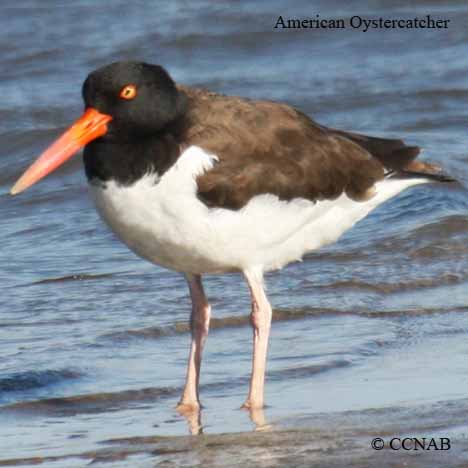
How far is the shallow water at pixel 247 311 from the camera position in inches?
230

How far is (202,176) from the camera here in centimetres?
607

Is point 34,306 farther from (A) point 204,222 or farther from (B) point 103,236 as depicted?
(A) point 204,222

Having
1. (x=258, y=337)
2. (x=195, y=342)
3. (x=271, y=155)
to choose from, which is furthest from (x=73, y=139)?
(x=258, y=337)

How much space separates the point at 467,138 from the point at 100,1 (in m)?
6.80

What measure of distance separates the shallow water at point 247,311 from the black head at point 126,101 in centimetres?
135

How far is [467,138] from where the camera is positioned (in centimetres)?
1246

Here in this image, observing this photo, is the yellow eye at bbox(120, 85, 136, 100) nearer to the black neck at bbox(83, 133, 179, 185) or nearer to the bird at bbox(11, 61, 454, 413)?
the bird at bbox(11, 61, 454, 413)

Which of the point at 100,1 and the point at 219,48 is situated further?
the point at 100,1

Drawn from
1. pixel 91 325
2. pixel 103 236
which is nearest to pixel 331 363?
pixel 91 325

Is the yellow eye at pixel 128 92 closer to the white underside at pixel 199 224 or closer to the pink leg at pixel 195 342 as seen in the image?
the white underside at pixel 199 224

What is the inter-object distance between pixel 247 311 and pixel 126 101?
2.34 m

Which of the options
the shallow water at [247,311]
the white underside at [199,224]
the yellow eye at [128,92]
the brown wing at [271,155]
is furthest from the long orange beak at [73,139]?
the shallow water at [247,311]

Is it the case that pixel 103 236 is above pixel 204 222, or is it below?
below

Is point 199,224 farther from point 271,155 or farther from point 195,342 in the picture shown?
point 195,342
